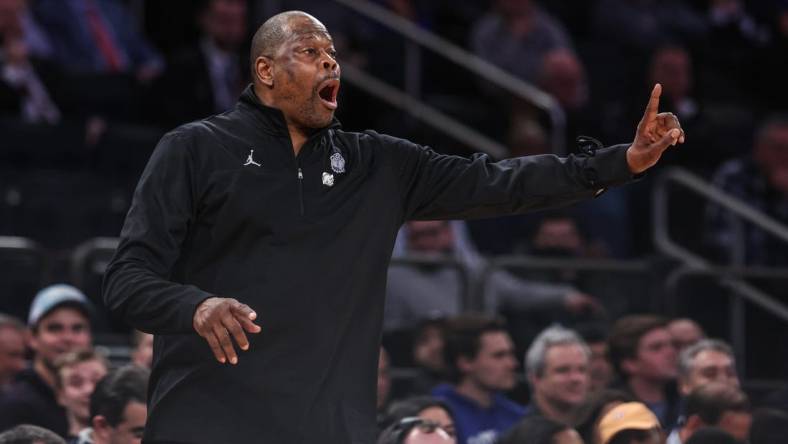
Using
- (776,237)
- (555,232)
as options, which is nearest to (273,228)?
(555,232)

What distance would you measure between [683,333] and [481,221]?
237cm

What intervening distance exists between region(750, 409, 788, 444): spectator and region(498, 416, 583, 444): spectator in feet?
2.67

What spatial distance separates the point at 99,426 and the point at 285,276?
2256 mm

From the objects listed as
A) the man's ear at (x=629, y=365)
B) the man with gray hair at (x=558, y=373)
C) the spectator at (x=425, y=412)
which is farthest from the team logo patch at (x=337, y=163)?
the man's ear at (x=629, y=365)

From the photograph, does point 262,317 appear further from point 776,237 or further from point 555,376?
point 776,237

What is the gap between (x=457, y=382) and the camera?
804 cm

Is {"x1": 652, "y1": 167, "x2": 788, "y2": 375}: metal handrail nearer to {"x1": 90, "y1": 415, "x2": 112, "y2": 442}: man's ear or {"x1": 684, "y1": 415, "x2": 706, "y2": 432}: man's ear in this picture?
{"x1": 684, "y1": 415, "x2": 706, "y2": 432}: man's ear

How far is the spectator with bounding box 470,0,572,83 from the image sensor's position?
11680 millimetres

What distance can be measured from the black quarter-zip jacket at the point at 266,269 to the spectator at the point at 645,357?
4.14 meters

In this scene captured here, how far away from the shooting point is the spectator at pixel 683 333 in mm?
8297

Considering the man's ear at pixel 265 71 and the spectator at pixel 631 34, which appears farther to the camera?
the spectator at pixel 631 34

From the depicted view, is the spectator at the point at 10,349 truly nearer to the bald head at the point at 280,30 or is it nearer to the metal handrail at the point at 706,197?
the bald head at the point at 280,30

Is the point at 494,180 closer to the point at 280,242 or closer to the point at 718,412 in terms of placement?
the point at 280,242

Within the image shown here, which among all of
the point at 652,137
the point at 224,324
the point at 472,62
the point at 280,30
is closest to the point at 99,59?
the point at 472,62
